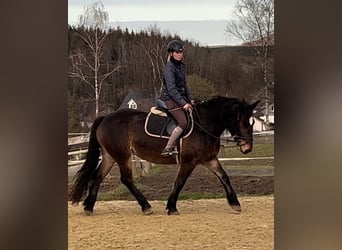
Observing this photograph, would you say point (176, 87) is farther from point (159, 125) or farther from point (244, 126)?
point (244, 126)

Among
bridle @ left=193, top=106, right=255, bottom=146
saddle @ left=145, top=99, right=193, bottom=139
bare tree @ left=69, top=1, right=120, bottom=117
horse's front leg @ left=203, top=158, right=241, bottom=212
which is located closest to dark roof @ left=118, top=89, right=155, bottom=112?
saddle @ left=145, top=99, right=193, bottom=139

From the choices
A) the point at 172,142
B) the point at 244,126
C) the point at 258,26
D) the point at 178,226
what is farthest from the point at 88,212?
the point at 258,26

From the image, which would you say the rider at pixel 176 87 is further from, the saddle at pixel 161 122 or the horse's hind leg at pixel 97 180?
the horse's hind leg at pixel 97 180

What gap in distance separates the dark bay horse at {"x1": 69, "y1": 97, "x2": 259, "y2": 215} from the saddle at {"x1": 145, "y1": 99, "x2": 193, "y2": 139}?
0.03 meters

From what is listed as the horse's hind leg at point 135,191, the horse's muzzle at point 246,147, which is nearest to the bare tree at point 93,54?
the horse's hind leg at point 135,191

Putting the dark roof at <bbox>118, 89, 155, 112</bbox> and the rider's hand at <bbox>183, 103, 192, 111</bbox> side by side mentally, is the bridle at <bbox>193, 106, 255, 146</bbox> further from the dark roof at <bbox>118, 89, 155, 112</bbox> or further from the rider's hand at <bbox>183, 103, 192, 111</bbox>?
the dark roof at <bbox>118, 89, 155, 112</bbox>

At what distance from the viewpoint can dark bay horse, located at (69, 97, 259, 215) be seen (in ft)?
10.6

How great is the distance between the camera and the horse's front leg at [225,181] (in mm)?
3227

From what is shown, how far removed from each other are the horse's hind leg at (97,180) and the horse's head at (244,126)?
783 millimetres

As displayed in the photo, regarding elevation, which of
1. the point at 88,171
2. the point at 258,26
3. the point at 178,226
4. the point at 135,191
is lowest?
the point at 178,226

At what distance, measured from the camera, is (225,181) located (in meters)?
3.24

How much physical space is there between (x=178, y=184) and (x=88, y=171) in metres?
0.55
